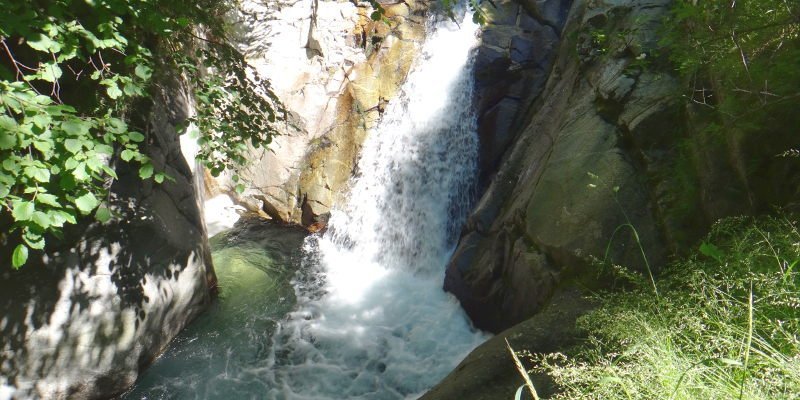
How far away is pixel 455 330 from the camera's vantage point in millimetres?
5387

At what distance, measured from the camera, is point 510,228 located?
16.5 ft

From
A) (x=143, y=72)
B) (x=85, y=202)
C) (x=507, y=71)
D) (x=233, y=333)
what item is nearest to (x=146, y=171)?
(x=85, y=202)

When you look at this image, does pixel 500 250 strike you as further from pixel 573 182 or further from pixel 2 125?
pixel 2 125

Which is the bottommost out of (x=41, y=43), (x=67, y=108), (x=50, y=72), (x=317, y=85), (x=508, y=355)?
(x=508, y=355)

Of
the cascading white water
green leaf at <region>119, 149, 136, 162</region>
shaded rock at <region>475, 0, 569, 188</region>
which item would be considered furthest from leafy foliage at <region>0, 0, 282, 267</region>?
shaded rock at <region>475, 0, 569, 188</region>

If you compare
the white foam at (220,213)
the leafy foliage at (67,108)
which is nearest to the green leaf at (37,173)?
the leafy foliage at (67,108)

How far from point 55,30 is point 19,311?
2309 mm

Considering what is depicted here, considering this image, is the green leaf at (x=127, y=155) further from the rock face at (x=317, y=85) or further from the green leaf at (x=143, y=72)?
the rock face at (x=317, y=85)

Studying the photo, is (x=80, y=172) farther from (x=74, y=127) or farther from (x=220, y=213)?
(x=220, y=213)

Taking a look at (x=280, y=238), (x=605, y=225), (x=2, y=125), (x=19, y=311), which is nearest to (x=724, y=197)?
(x=605, y=225)

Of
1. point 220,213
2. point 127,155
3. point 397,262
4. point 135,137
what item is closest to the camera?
point 135,137

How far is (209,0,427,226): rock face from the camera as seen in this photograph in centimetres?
861

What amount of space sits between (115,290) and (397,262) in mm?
4280

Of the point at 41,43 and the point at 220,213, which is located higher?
the point at 41,43
